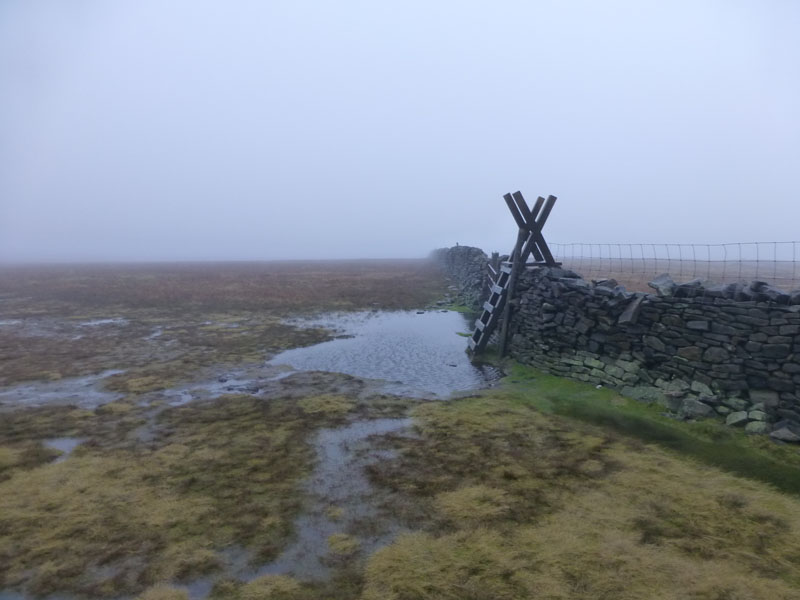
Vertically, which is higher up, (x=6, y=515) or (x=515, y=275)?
(x=515, y=275)

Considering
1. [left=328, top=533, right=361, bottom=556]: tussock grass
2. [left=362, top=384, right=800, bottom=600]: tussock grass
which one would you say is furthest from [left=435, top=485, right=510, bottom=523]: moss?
[left=328, top=533, right=361, bottom=556]: tussock grass

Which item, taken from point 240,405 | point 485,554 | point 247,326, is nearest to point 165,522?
point 485,554

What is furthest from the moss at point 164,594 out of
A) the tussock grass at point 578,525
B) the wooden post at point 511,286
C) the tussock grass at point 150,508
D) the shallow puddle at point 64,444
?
the wooden post at point 511,286

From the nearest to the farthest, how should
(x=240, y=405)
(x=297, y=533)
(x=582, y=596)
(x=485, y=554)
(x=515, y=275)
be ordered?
(x=582, y=596) → (x=485, y=554) → (x=297, y=533) → (x=240, y=405) → (x=515, y=275)

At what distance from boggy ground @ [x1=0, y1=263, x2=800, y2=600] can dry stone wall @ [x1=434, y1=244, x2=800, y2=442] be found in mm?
889

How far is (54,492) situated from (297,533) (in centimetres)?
422

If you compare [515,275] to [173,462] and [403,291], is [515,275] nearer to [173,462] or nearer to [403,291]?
[173,462]

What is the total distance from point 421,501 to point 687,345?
7899 mm

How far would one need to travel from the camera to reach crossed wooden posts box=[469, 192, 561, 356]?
16.7 m

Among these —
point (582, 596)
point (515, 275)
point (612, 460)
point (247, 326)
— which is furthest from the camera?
point (247, 326)

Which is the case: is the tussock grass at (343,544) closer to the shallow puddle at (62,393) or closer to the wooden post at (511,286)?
the shallow puddle at (62,393)

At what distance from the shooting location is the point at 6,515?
670 cm

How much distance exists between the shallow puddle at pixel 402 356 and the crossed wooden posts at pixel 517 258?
1.38 m

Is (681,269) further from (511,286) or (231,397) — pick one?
(231,397)
